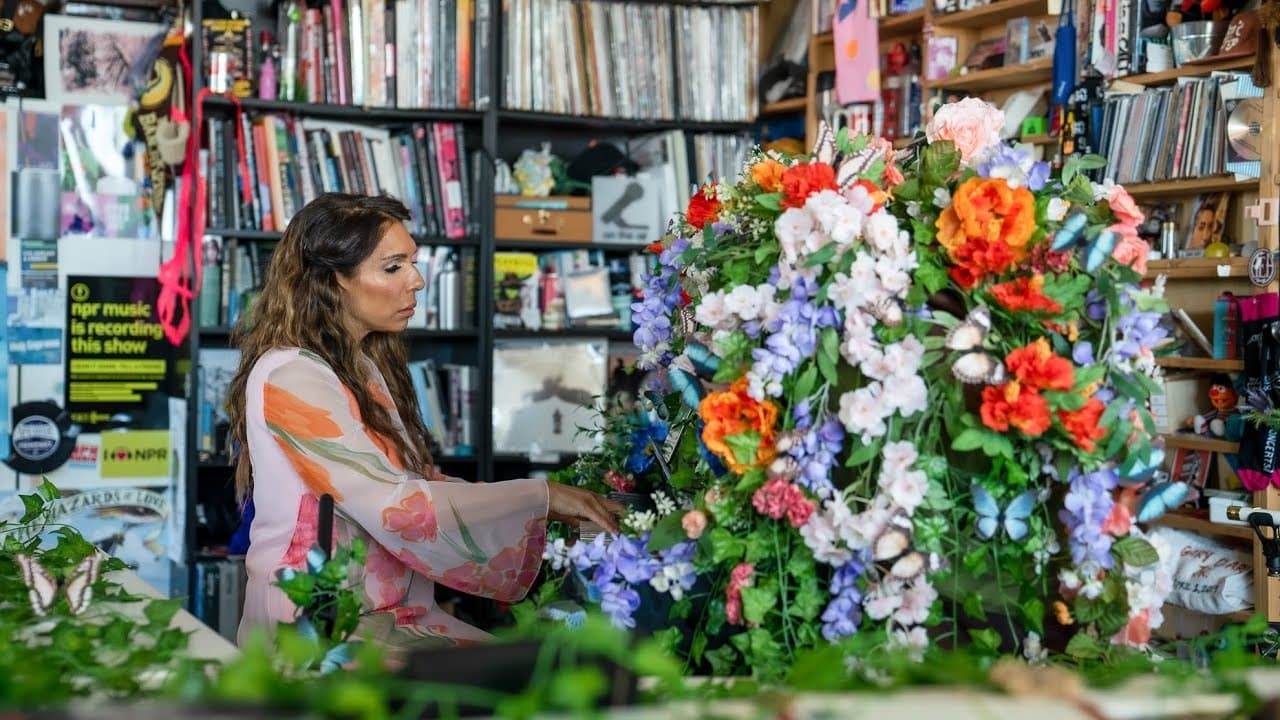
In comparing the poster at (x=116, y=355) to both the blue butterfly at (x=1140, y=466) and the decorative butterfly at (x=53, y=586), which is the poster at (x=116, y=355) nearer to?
the decorative butterfly at (x=53, y=586)

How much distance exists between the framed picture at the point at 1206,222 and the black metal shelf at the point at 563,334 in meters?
1.68

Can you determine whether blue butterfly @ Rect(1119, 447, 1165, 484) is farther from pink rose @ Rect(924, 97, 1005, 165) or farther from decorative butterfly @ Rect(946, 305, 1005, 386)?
pink rose @ Rect(924, 97, 1005, 165)

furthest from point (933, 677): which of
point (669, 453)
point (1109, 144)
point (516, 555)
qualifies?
point (1109, 144)

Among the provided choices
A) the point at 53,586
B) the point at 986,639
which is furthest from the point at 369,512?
the point at 986,639

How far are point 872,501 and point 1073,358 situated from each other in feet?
0.89

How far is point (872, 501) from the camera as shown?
1454 millimetres

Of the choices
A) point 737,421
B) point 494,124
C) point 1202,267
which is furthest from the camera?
point 494,124

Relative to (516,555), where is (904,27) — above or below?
above

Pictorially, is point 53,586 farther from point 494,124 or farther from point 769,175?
point 494,124

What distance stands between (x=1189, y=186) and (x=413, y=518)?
2.14 metres

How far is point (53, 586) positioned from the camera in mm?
1572

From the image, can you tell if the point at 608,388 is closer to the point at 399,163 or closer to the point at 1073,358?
the point at 399,163

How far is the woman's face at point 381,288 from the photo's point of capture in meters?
2.47

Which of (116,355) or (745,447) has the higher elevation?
(116,355)
